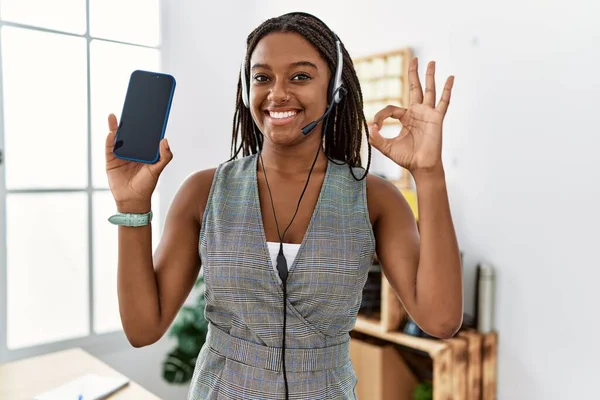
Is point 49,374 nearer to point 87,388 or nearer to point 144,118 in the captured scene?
point 87,388

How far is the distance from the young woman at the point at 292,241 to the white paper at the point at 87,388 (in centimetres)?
54

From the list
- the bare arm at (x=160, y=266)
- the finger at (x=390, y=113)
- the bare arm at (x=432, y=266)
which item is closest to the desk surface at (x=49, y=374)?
the bare arm at (x=160, y=266)

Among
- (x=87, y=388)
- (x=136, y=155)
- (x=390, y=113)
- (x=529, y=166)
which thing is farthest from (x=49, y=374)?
(x=529, y=166)

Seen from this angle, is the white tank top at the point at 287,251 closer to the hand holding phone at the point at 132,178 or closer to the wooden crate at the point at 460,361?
the hand holding phone at the point at 132,178

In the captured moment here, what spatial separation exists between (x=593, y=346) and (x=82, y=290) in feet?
6.45

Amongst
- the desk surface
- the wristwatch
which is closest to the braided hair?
the wristwatch

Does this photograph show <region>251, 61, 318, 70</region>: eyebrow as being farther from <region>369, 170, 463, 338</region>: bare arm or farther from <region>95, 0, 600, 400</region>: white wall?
<region>95, 0, 600, 400</region>: white wall

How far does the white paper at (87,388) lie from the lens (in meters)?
1.24

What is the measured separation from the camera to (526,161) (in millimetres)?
1783

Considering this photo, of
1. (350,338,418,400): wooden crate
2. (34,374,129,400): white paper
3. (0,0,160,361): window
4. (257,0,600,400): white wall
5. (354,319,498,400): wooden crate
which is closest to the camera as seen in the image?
(34,374,129,400): white paper

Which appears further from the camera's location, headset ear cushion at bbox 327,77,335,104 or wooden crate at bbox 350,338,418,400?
wooden crate at bbox 350,338,418,400

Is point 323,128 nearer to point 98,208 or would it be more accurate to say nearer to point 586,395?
point 586,395

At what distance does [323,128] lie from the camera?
0.89 m

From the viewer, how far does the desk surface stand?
1.28 m
